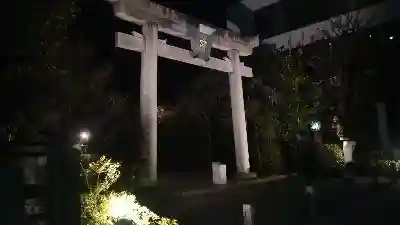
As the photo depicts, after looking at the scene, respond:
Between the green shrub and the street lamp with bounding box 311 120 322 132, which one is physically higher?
the street lamp with bounding box 311 120 322 132

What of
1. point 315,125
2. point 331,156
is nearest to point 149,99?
point 331,156

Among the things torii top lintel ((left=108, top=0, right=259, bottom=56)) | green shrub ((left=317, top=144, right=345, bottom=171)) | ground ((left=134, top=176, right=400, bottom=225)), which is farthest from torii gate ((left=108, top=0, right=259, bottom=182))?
green shrub ((left=317, top=144, right=345, bottom=171))

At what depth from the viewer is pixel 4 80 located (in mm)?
5387

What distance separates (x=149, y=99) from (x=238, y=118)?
472 cm

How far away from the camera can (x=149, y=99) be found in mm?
10852

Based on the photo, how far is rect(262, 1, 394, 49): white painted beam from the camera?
1927 cm

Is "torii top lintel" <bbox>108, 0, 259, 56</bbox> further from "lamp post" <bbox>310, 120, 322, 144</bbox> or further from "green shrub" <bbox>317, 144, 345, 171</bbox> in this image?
"lamp post" <bbox>310, 120, 322, 144</bbox>

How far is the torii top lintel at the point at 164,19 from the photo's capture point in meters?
10.1

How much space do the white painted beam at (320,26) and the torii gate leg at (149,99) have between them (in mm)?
11518

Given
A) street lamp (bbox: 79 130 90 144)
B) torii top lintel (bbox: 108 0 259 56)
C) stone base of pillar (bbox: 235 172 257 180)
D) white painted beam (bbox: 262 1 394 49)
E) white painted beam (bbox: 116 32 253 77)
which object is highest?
white painted beam (bbox: 262 1 394 49)

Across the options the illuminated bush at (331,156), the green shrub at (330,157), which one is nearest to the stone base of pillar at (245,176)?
the green shrub at (330,157)

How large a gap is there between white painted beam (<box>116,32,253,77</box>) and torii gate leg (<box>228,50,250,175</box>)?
0.80 ft

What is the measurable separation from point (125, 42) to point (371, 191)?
7893mm

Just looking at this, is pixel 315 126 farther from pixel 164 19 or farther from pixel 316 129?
pixel 164 19
